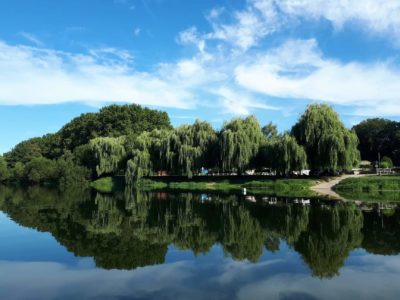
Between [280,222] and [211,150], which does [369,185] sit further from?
[280,222]

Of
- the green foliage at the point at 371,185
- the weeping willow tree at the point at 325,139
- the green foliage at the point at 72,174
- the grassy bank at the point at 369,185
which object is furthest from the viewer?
the green foliage at the point at 72,174

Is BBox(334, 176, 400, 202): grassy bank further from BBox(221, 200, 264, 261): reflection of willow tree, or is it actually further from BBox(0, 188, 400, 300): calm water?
BBox(221, 200, 264, 261): reflection of willow tree

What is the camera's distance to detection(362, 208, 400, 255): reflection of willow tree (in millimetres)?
11844

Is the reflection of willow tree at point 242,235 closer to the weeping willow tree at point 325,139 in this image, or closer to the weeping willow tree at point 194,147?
the weeping willow tree at point 325,139

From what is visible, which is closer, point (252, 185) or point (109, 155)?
point (252, 185)

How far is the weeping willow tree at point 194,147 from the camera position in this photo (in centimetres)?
4328

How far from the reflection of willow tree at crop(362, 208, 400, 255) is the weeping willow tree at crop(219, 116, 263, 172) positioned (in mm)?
21856

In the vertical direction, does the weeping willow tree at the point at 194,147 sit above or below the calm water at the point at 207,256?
above

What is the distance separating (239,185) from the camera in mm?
41188

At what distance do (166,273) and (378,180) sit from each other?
1158 inches

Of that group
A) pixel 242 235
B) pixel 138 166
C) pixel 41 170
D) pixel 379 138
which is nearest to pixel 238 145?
pixel 138 166

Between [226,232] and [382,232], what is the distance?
543cm

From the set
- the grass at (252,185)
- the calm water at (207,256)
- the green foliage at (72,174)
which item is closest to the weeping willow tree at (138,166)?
the grass at (252,185)

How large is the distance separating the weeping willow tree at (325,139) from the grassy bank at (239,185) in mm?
2552
